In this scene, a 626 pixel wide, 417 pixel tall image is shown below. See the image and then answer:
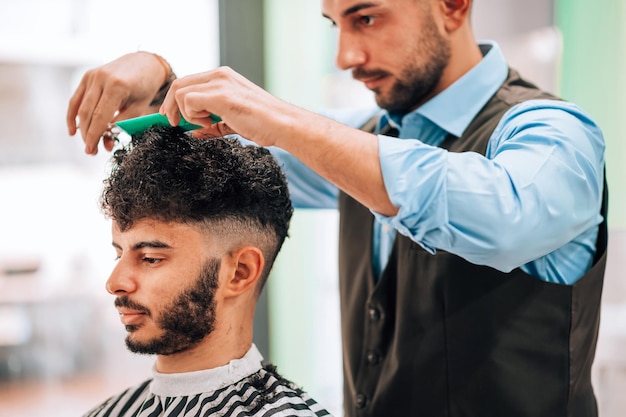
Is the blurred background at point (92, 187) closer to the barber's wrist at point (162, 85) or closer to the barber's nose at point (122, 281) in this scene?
the barber's wrist at point (162, 85)

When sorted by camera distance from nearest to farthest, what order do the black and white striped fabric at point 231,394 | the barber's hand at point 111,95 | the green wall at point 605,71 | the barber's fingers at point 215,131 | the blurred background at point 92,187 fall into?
the barber's fingers at point 215,131 → the black and white striped fabric at point 231,394 → the barber's hand at point 111,95 → the green wall at point 605,71 → the blurred background at point 92,187

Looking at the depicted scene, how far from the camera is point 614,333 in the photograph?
96.3 inches

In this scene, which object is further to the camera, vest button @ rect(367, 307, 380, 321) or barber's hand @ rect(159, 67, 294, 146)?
vest button @ rect(367, 307, 380, 321)

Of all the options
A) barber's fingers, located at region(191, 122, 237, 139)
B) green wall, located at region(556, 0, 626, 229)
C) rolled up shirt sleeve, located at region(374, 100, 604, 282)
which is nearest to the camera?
rolled up shirt sleeve, located at region(374, 100, 604, 282)

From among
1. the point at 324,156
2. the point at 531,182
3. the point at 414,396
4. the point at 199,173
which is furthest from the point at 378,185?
the point at 414,396

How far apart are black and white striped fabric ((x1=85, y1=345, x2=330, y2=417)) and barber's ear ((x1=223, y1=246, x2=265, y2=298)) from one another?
0.52ft

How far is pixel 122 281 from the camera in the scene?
1.43m

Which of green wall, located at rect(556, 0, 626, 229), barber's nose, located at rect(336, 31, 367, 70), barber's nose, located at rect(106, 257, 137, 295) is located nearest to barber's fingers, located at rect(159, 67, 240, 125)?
barber's nose, located at rect(106, 257, 137, 295)

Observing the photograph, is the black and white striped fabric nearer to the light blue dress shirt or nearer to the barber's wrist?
the light blue dress shirt

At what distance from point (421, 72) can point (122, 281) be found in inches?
33.8

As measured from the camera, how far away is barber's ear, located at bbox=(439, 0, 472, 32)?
175cm

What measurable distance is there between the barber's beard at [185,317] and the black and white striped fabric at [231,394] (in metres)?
0.10

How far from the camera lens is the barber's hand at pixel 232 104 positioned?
1.19 m

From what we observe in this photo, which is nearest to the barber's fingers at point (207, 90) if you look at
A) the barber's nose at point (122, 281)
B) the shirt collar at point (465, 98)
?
the barber's nose at point (122, 281)
